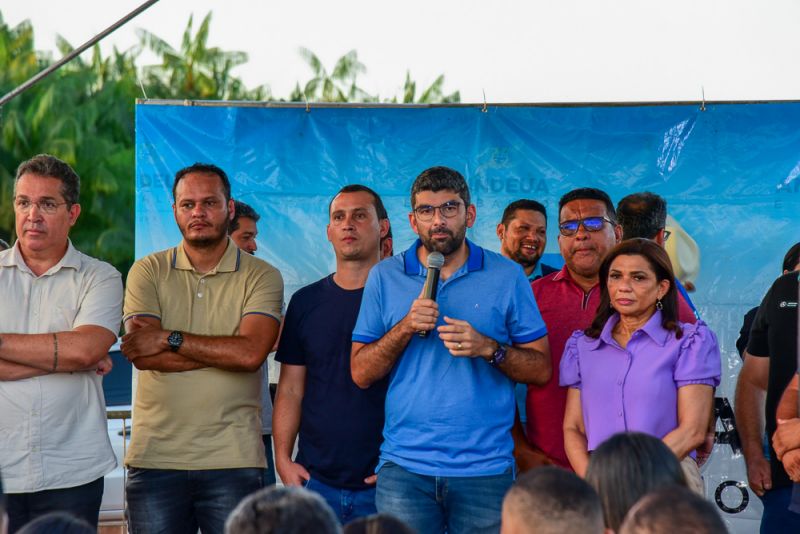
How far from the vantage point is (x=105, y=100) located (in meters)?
25.0

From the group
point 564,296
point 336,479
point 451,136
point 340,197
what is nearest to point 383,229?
point 340,197

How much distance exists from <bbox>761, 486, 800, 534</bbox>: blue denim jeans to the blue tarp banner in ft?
5.45

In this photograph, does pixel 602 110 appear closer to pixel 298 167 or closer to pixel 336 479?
pixel 298 167

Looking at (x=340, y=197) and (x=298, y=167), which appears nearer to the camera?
(x=340, y=197)

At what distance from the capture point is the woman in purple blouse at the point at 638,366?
4008mm

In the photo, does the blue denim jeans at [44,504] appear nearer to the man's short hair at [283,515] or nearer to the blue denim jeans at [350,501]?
the blue denim jeans at [350,501]

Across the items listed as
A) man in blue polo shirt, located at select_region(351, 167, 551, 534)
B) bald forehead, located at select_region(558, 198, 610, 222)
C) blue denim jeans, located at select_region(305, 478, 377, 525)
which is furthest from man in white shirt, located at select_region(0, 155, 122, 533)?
bald forehead, located at select_region(558, 198, 610, 222)

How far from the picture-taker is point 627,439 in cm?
291

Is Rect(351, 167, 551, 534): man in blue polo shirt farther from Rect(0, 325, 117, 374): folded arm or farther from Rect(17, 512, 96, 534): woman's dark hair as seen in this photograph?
Rect(17, 512, 96, 534): woman's dark hair

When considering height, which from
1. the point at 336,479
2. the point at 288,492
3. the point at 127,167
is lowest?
the point at 336,479

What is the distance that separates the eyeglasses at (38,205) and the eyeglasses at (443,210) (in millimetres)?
1611

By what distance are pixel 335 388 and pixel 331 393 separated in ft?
0.09

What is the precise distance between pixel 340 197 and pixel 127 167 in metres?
20.4

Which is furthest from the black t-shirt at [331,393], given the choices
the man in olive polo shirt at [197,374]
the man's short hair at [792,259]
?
the man's short hair at [792,259]
